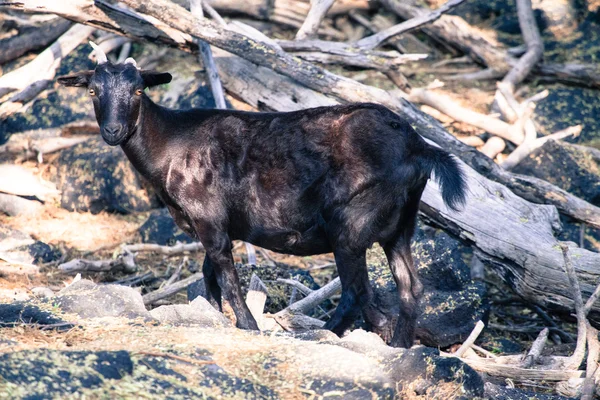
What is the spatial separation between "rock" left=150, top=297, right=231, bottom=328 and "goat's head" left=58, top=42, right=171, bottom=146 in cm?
146

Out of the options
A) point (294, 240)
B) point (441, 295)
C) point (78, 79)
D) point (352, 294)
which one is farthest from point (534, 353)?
point (78, 79)

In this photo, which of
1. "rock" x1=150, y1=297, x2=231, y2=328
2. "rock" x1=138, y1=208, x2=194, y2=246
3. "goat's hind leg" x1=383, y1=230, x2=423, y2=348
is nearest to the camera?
"rock" x1=150, y1=297, x2=231, y2=328

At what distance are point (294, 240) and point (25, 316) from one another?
83.1 inches

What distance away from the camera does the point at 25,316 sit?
5.01m

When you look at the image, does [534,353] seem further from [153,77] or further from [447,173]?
[153,77]

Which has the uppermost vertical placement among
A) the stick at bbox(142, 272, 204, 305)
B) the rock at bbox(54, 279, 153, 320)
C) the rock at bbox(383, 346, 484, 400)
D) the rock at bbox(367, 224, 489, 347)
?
the rock at bbox(383, 346, 484, 400)

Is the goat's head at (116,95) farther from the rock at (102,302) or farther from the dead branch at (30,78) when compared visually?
the dead branch at (30,78)

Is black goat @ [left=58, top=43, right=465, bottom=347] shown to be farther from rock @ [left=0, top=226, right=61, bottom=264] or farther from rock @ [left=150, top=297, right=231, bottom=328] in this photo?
rock @ [left=0, top=226, right=61, bottom=264]

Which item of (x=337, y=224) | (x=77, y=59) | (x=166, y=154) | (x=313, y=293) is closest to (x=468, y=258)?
(x=313, y=293)

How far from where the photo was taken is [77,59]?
37.1 feet

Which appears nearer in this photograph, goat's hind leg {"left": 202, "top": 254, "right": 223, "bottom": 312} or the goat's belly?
the goat's belly

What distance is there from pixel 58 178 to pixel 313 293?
4.88 meters

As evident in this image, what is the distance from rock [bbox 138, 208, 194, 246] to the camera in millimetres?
9258

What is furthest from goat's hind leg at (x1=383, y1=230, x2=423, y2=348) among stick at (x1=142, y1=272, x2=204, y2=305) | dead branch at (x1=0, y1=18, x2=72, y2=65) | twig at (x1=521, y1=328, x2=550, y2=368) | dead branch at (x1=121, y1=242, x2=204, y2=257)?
dead branch at (x1=0, y1=18, x2=72, y2=65)
